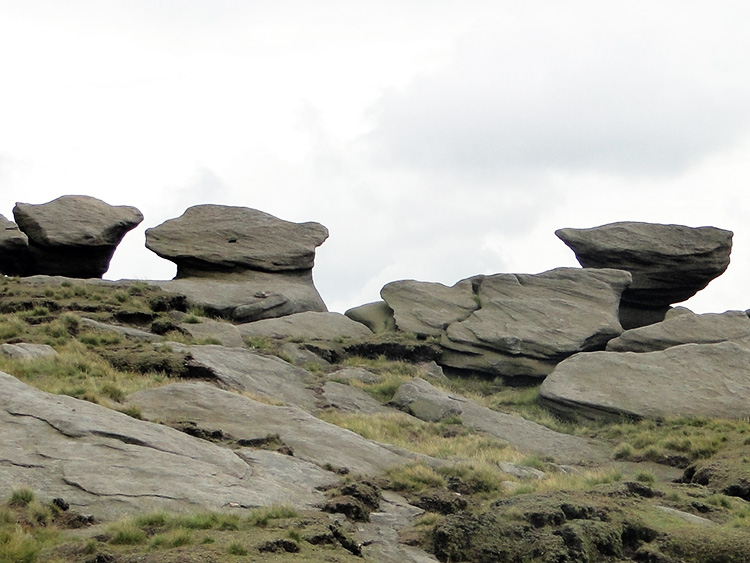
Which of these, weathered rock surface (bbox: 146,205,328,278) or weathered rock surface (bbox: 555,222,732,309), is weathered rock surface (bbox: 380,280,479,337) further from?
weathered rock surface (bbox: 555,222,732,309)

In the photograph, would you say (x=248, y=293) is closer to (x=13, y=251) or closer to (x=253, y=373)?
(x=13, y=251)

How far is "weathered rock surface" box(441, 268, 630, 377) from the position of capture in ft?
115

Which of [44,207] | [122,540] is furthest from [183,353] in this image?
[44,207]

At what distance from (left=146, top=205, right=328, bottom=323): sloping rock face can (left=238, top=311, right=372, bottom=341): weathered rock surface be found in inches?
82.1

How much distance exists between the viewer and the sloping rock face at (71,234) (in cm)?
4162

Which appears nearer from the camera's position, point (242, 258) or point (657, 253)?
point (657, 253)

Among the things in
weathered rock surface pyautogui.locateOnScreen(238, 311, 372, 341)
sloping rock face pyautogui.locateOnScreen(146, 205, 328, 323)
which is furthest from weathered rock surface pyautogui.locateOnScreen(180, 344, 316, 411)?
sloping rock face pyautogui.locateOnScreen(146, 205, 328, 323)

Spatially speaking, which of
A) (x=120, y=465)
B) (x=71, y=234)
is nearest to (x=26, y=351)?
(x=120, y=465)

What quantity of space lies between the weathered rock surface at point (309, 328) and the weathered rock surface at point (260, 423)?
14207mm

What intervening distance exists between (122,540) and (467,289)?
30.9 meters

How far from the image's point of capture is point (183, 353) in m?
24.1

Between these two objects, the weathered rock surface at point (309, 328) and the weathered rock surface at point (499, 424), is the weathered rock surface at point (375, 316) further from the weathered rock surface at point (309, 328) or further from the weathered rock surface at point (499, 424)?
the weathered rock surface at point (499, 424)

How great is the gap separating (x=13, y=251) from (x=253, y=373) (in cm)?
2170

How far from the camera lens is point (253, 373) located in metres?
25.6
